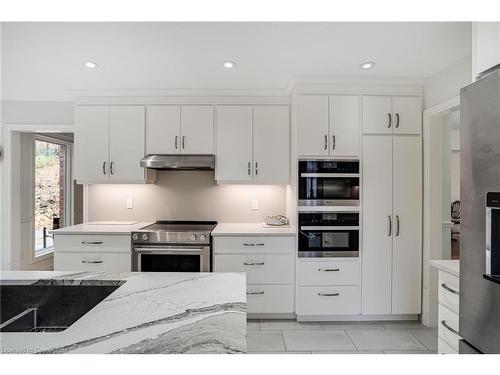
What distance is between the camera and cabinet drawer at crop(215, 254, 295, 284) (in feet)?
9.66

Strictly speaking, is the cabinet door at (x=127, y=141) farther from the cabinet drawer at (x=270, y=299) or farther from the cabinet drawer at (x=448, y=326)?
the cabinet drawer at (x=448, y=326)

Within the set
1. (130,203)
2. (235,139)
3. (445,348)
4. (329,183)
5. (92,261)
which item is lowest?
(445,348)

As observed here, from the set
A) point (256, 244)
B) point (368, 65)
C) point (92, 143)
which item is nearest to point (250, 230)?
point (256, 244)

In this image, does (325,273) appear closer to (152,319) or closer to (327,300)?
(327,300)

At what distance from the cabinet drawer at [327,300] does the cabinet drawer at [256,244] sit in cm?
43

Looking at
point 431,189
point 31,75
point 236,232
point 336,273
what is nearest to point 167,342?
point 236,232

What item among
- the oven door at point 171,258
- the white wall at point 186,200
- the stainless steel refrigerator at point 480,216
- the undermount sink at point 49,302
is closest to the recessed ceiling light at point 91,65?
the white wall at point 186,200

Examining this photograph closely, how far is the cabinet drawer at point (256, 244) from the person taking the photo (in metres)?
2.95

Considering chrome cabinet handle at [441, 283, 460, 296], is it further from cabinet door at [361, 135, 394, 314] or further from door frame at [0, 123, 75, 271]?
door frame at [0, 123, 75, 271]

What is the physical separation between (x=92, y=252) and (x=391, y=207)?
3.04 metres

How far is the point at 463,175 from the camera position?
143 centimetres

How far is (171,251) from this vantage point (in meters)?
2.91

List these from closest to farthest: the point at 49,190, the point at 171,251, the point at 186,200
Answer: the point at 171,251
the point at 186,200
the point at 49,190

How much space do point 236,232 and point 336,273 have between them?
1076mm
